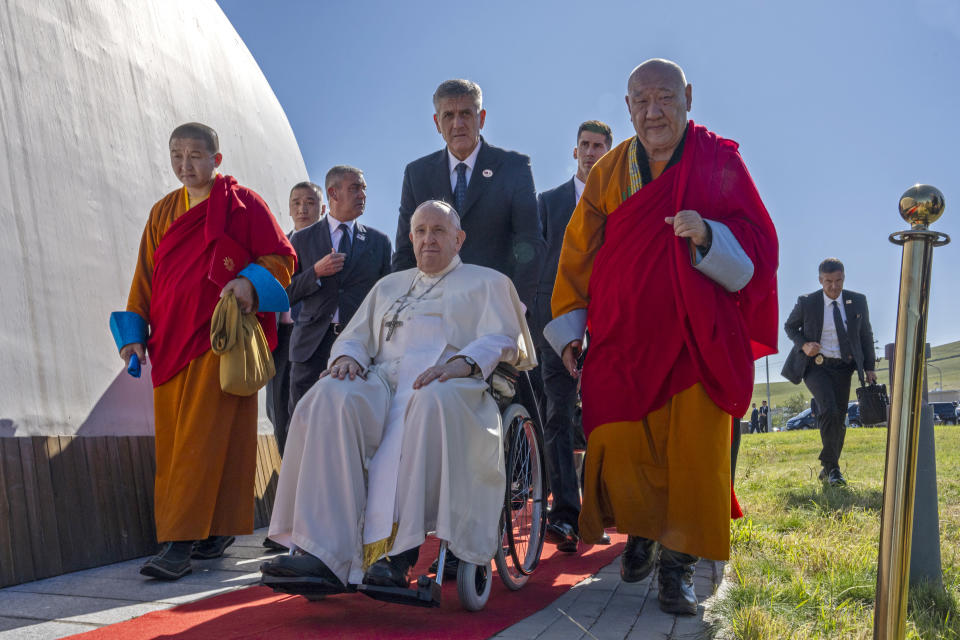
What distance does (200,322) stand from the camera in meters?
4.20

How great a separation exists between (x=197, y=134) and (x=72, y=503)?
1.93 metres

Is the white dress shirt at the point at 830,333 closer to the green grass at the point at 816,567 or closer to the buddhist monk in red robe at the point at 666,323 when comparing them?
the green grass at the point at 816,567

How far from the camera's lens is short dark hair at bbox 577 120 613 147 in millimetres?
5285

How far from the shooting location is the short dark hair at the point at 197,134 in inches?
168

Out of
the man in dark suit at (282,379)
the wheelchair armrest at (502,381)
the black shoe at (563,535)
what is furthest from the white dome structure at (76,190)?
the black shoe at (563,535)

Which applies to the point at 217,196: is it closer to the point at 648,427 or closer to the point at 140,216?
the point at 140,216

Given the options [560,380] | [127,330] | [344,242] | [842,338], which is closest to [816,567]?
[560,380]

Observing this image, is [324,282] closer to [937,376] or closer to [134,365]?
[134,365]

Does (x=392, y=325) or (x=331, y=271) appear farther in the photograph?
(x=331, y=271)

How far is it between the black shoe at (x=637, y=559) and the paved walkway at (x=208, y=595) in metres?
0.08

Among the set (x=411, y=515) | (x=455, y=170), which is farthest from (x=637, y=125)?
(x=411, y=515)

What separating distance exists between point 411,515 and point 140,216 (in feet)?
10.9

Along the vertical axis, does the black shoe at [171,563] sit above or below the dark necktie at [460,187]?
below

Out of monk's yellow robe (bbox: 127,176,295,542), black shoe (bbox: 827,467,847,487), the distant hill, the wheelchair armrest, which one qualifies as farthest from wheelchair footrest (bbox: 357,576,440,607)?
the distant hill
